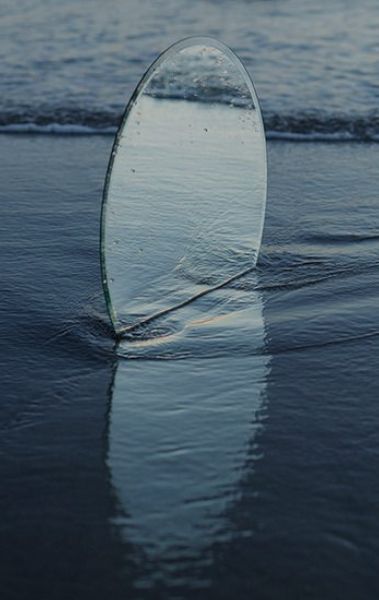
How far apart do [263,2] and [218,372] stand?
37.7 ft

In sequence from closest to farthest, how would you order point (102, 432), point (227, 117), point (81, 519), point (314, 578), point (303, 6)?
point (314, 578) < point (81, 519) < point (102, 432) < point (227, 117) < point (303, 6)

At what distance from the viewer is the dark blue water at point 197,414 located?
7.63 feet

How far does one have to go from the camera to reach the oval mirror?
3.53 metres

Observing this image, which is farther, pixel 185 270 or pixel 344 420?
pixel 185 270

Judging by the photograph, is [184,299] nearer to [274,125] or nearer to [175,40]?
[274,125]

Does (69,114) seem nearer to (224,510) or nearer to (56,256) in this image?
(56,256)

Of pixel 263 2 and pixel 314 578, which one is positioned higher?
pixel 263 2

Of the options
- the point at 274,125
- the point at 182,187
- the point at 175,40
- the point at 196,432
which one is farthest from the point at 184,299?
the point at 175,40

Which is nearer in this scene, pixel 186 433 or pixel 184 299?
pixel 186 433

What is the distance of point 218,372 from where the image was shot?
3.32 metres

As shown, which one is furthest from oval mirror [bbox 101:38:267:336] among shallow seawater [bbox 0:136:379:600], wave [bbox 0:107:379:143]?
wave [bbox 0:107:379:143]

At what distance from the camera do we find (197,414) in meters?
3.03

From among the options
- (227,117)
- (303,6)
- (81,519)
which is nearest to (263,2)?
(303,6)

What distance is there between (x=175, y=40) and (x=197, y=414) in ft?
29.0
